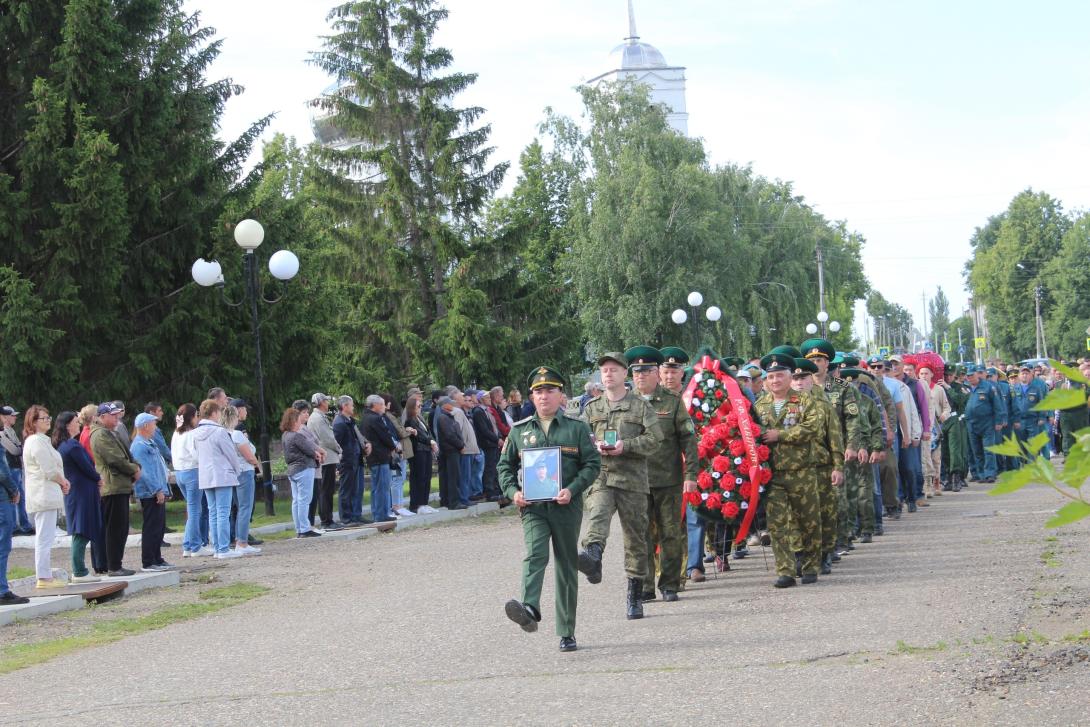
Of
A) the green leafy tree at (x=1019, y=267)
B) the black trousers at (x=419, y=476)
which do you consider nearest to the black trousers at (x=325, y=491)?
the black trousers at (x=419, y=476)

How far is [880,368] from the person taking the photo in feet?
60.5

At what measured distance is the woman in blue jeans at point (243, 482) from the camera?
16828mm

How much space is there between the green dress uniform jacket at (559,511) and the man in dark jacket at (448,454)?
12.8 m

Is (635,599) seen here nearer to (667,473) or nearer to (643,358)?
(667,473)

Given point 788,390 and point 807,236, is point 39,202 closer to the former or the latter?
point 788,390

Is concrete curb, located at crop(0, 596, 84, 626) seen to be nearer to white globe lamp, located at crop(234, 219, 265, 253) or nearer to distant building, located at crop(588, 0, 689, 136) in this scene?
white globe lamp, located at crop(234, 219, 265, 253)

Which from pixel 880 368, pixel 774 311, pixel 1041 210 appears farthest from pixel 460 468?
pixel 1041 210

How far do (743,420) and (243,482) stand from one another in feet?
25.8

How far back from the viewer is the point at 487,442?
934 inches

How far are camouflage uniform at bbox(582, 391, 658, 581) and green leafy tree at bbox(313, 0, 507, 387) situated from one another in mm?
28251

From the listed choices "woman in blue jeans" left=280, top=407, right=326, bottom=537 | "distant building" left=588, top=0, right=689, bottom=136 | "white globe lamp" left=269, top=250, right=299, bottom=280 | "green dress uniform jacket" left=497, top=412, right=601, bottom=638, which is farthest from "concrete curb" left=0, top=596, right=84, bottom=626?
"distant building" left=588, top=0, right=689, bottom=136

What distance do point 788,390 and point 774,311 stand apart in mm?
54336

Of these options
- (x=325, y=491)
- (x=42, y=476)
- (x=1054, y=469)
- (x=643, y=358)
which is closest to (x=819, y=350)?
(x=643, y=358)

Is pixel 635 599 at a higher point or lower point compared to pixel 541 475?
lower
